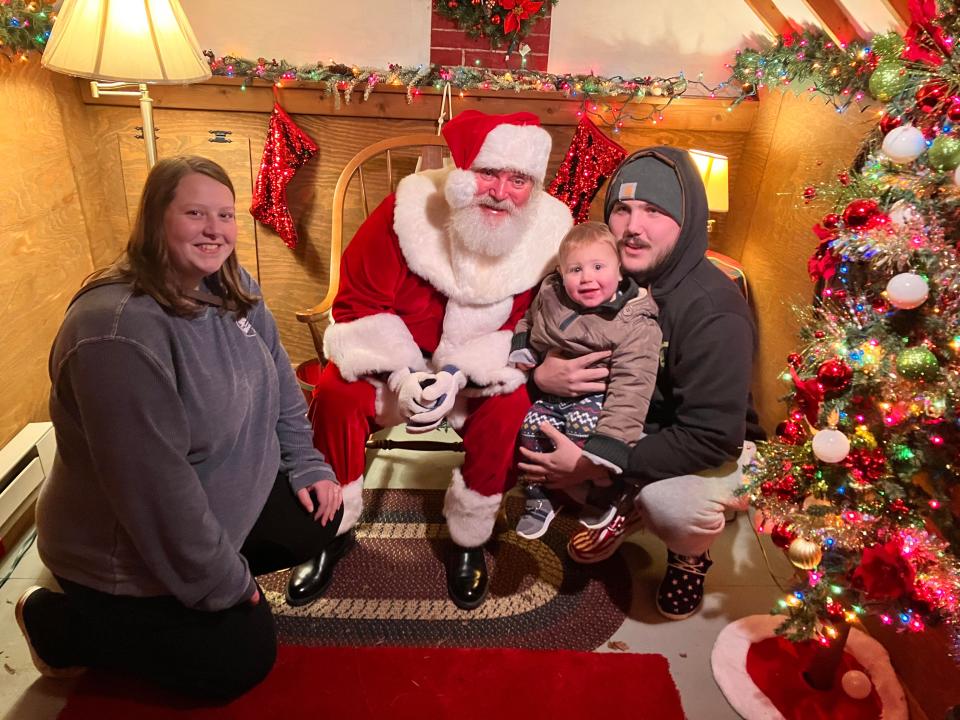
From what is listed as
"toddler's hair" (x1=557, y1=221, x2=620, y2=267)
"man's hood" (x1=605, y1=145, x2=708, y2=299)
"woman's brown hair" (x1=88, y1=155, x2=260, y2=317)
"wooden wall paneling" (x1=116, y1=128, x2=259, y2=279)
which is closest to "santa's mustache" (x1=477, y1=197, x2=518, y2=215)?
"toddler's hair" (x1=557, y1=221, x2=620, y2=267)

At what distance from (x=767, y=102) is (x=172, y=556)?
2.61 m

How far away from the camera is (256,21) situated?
2.53m

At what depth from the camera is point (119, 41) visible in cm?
174

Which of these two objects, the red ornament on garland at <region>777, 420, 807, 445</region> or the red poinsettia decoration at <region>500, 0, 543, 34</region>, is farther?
the red poinsettia decoration at <region>500, 0, 543, 34</region>

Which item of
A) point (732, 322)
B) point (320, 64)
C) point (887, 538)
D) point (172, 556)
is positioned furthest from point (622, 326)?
point (320, 64)

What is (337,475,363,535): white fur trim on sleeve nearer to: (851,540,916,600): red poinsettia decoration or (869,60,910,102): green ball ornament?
(851,540,916,600): red poinsettia decoration

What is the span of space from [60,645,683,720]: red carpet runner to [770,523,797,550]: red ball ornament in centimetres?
46

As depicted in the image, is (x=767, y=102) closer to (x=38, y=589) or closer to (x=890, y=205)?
(x=890, y=205)

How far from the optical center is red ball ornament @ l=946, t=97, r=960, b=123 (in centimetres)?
109

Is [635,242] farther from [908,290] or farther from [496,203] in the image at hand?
[908,290]

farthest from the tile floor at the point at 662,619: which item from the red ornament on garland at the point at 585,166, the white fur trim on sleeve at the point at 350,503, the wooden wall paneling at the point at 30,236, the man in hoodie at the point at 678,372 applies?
the red ornament on garland at the point at 585,166

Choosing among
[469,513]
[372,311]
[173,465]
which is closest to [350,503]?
[469,513]

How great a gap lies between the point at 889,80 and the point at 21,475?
7.69 feet

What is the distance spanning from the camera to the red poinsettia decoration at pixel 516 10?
2.45 m
